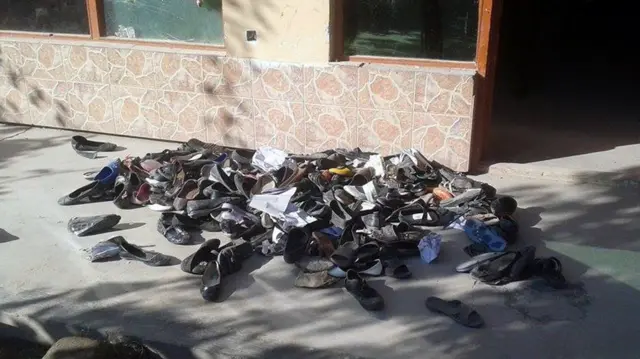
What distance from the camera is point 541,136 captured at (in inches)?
251

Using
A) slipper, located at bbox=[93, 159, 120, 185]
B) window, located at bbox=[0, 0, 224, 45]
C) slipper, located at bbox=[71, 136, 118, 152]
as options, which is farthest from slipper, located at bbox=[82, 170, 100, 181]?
window, located at bbox=[0, 0, 224, 45]

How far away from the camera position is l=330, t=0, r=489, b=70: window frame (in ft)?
16.9

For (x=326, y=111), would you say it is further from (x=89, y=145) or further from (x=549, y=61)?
(x=549, y=61)

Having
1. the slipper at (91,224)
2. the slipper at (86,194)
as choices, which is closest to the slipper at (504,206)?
the slipper at (91,224)

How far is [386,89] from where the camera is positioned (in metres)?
5.45

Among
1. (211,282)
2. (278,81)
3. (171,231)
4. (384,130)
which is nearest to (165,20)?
(278,81)

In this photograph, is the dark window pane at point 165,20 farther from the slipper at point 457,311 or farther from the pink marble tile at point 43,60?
the slipper at point 457,311

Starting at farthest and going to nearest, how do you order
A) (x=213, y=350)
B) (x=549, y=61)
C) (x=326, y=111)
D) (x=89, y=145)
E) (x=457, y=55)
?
(x=549, y=61) → (x=89, y=145) → (x=326, y=111) → (x=457, y=55) → (x=213, y=350)

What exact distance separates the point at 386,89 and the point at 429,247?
5.74ft

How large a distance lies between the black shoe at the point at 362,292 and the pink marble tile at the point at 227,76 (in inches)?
105

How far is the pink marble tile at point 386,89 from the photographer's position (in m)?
5.37

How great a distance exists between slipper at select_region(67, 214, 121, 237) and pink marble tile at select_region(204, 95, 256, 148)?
1679mm

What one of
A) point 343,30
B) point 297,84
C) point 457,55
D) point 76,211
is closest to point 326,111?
point 297,84

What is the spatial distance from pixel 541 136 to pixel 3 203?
4849 mm
